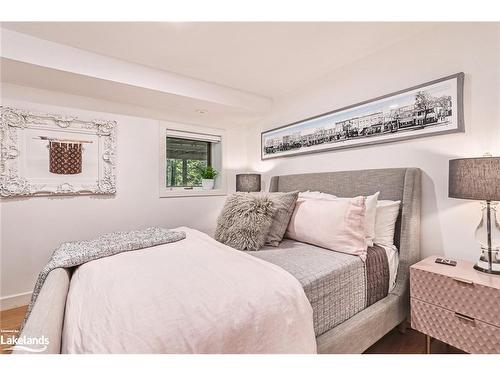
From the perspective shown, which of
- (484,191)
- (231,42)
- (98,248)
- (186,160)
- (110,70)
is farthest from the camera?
(186,160)

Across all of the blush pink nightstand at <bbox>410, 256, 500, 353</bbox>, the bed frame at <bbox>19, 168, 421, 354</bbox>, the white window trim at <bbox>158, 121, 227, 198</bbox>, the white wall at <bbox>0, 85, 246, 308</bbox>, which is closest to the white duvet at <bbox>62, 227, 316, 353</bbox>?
the bed frame at <bbox>19, 168, 421, 354</bbox>

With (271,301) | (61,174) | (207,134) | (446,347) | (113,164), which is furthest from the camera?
(207,134)

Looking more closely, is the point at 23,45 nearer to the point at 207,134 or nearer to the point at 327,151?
the point at 207,134

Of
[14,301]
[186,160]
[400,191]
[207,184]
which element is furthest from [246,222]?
[14,301]

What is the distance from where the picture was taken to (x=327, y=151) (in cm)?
244

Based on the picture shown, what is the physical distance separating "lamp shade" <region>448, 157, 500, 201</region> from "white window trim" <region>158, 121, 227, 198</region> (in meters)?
2.68

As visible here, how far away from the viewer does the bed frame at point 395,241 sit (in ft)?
4.09

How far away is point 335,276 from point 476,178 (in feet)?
3.08

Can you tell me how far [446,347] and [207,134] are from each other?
3.24 meters

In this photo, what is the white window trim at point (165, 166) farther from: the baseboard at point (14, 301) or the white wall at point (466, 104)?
the white wall at point (466, 104)

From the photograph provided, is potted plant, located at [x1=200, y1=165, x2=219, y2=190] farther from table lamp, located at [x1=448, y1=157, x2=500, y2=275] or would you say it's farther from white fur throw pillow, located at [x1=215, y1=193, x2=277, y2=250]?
table lamp, located at [x1=448, y1=157, x2=500, y2=275]

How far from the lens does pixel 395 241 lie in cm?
177

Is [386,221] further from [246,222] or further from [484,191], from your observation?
[246,222]

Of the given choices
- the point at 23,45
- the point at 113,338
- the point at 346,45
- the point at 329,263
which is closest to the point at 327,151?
the point at 346,45
